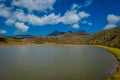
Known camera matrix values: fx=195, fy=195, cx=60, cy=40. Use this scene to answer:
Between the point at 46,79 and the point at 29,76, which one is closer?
the point at 46,79

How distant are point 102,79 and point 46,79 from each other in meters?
10.9

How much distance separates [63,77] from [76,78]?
9.19ft

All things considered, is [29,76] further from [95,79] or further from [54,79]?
[95,79]

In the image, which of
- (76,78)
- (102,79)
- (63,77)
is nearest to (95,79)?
(102,79)

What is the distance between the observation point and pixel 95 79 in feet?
125

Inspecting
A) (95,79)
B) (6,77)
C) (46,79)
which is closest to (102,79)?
(95,79)

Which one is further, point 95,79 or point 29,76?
point 29,76

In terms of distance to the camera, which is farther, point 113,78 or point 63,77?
point 63,77

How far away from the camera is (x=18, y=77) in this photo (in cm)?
4053

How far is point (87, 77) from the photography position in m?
40.1

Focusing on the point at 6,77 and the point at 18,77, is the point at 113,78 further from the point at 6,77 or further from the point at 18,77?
the point at 6,77

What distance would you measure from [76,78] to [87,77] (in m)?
2.49

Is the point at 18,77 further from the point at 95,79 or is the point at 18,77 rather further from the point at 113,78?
the point at 113,78

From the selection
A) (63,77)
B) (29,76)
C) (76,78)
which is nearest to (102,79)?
(76,78)
